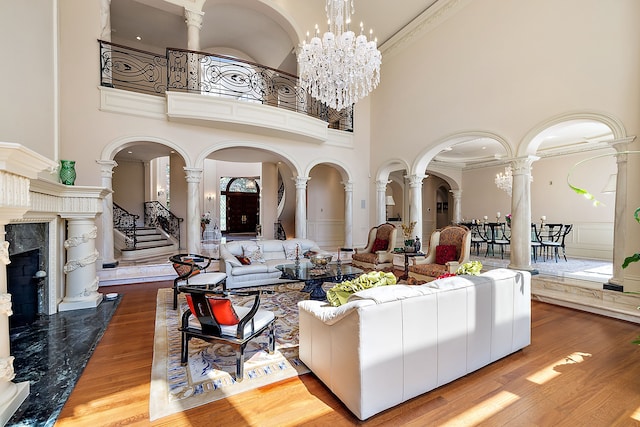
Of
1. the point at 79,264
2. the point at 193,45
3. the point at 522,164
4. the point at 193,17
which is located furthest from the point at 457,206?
the point at 79,264

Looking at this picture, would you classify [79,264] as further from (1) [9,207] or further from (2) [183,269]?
(1) [9,207]

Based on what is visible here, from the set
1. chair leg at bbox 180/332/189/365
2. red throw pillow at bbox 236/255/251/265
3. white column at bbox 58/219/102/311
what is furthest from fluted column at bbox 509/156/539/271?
white column at bbox 58/219/102/311

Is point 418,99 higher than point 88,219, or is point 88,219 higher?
point 418,99

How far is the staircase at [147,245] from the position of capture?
710 cm

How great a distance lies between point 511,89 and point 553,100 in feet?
2.46

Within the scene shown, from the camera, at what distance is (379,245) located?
250 inches

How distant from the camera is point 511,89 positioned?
510cm

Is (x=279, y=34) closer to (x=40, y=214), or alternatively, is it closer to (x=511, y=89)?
(x=511, y=89)

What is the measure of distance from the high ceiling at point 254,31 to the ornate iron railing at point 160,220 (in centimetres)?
211

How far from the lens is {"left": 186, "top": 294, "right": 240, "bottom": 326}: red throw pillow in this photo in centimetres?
228

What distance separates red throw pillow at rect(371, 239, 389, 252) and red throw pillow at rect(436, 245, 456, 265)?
133 centimetres

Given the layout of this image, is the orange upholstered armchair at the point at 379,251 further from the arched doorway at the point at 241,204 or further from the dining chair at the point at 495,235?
the arched doorway at the point at 241,204

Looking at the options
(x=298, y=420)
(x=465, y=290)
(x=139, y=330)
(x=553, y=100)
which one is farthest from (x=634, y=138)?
(x=139, y=330)

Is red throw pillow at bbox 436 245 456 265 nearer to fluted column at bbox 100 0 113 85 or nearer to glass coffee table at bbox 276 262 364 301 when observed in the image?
glass coffee table at bbox 276 262 364 301
